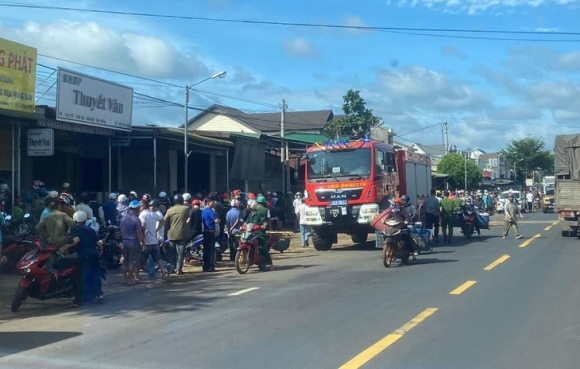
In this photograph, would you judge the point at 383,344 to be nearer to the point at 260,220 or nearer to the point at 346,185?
the point at 260,220

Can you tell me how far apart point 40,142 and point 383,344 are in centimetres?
1384

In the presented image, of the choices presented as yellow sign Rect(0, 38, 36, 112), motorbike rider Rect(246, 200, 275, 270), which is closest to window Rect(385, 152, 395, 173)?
motorbike rider Rect(246, 200, 275, 270)

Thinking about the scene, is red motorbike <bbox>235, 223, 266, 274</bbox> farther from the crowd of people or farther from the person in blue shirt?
the person in blue shirt

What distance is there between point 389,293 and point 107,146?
14.5 meters

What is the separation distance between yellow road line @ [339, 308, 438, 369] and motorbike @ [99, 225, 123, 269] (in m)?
8.31

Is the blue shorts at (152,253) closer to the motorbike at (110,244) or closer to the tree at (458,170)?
the motorbike at (110,244)

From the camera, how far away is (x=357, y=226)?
20562 mm

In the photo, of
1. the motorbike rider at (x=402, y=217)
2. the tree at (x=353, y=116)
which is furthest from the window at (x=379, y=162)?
the tree at (x=353, y=116)

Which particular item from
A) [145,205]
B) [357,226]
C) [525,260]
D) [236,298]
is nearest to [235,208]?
[145,205]

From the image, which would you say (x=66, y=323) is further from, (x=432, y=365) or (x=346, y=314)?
(x=432, y=365)

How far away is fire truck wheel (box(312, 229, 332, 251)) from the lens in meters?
21.6

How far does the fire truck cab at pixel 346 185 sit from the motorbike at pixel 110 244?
658 cm

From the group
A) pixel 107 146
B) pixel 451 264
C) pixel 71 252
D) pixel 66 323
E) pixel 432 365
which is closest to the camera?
pixel 432 365

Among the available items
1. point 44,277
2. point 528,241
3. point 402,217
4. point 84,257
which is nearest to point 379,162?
point 402,217
